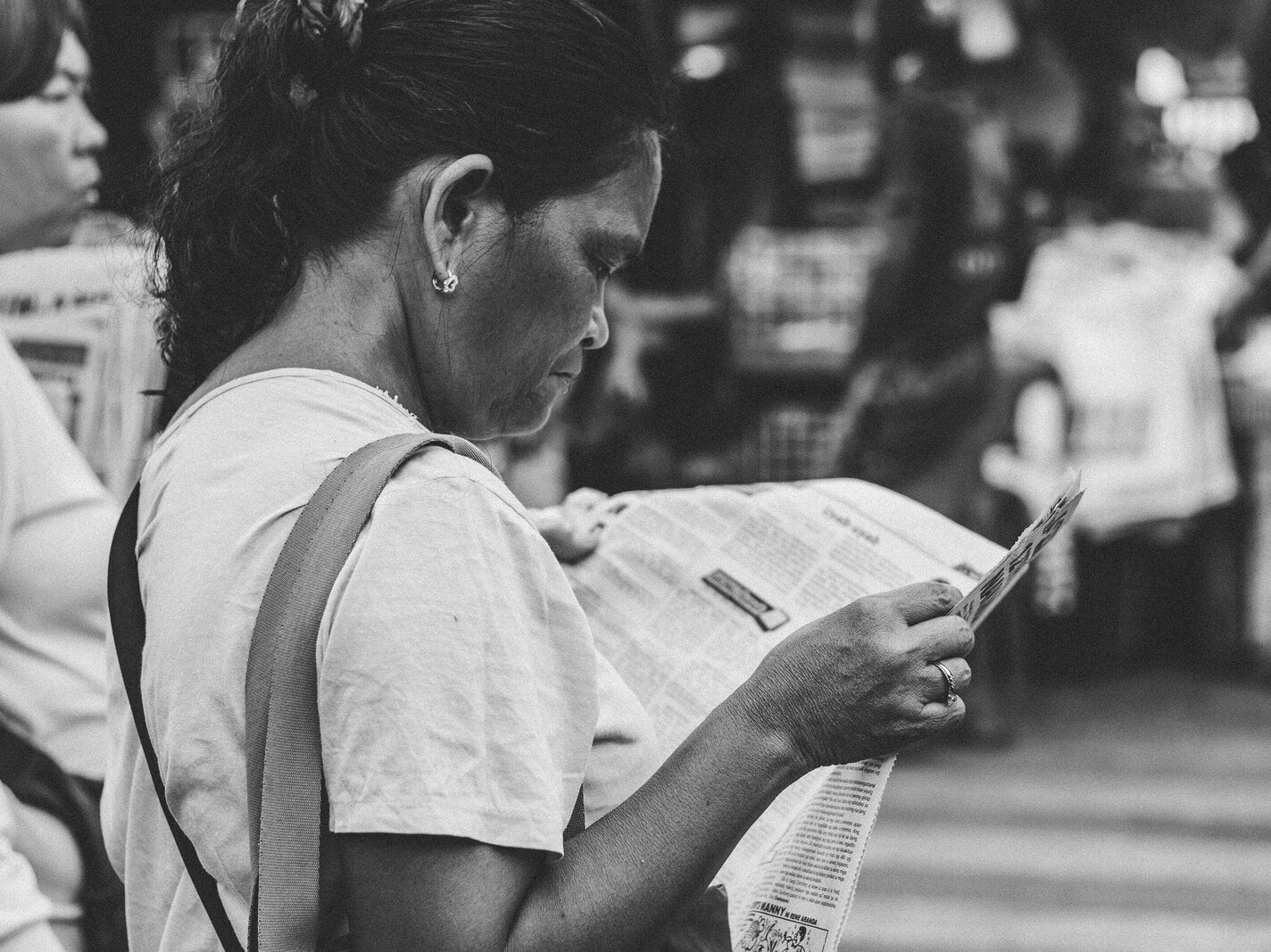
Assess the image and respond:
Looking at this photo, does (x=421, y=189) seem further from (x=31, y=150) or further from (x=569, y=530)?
(x=31, y=150)

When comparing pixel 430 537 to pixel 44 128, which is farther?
pixel 44 128

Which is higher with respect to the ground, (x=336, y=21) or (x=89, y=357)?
(x=336, y=21)

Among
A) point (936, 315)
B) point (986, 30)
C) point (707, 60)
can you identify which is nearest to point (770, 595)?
point (936, 315)

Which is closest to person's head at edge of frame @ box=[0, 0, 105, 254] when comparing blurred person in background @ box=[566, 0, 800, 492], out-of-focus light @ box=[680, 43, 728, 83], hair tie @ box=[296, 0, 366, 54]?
hair tie @ box=[296, 0, 366, 54]

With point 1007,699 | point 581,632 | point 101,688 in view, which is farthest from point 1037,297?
point 581,632

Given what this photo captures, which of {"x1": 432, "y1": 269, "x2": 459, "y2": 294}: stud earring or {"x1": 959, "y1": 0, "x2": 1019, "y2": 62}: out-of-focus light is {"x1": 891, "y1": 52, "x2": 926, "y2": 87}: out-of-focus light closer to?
{"x1": 959, "y1": 0, "x2": 1019, "y2": 62}: out-of-focus light

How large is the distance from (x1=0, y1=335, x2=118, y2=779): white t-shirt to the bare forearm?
32.6 inches

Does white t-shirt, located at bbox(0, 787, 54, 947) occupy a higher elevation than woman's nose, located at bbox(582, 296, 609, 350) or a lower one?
lower

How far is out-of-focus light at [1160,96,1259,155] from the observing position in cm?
930

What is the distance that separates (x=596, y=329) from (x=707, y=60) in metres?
5.33

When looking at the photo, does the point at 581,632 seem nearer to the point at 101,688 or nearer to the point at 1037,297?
the point at 101,688

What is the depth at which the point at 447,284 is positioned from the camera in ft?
3.87

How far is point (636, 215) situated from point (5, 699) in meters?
0.88

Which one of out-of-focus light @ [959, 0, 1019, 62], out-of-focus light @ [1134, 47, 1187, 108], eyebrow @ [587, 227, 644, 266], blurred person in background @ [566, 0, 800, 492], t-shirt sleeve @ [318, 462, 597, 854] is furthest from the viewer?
out-of-focus light @ [1134, 47, 1187, 108]
